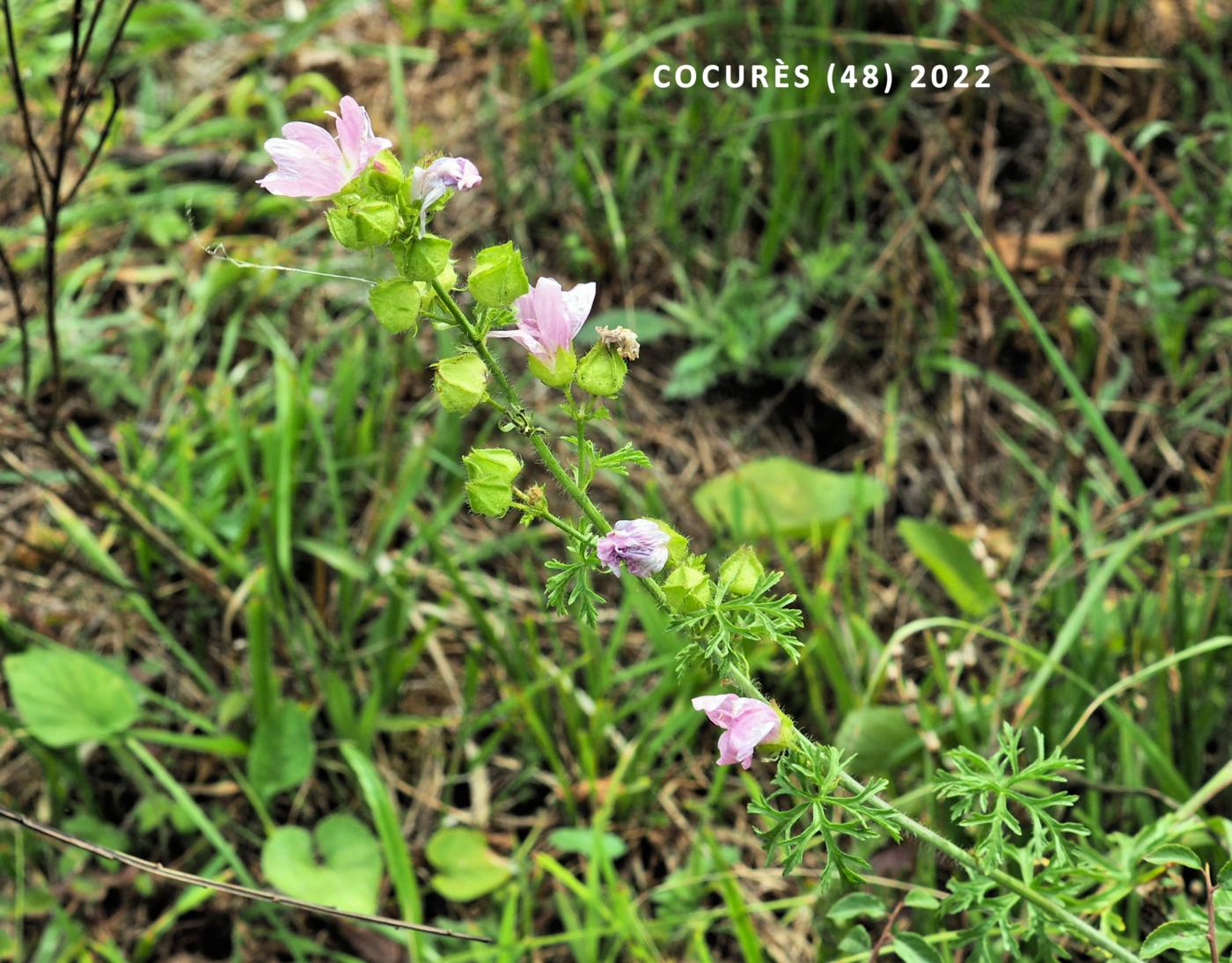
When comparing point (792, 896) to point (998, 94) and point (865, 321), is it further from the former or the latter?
point (998, 94)

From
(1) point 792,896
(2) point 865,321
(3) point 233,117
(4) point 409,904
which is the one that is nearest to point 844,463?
(2) point 865,321

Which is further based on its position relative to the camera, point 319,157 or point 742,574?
point 742,574

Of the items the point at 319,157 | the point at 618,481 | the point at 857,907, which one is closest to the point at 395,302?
the point at 319,157

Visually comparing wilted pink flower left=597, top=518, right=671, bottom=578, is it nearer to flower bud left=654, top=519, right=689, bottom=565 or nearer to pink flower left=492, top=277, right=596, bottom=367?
flower bud left=654, top=519, right=689, bottom=565

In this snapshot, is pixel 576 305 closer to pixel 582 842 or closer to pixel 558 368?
pixel 558 368

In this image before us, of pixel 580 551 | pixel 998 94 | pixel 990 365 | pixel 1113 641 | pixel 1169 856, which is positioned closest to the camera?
pixel 580 551

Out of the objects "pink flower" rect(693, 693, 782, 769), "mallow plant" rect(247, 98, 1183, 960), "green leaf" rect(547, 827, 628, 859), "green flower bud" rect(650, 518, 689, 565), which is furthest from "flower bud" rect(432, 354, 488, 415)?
"green leaf" rect(547, 827, 628, 859)
